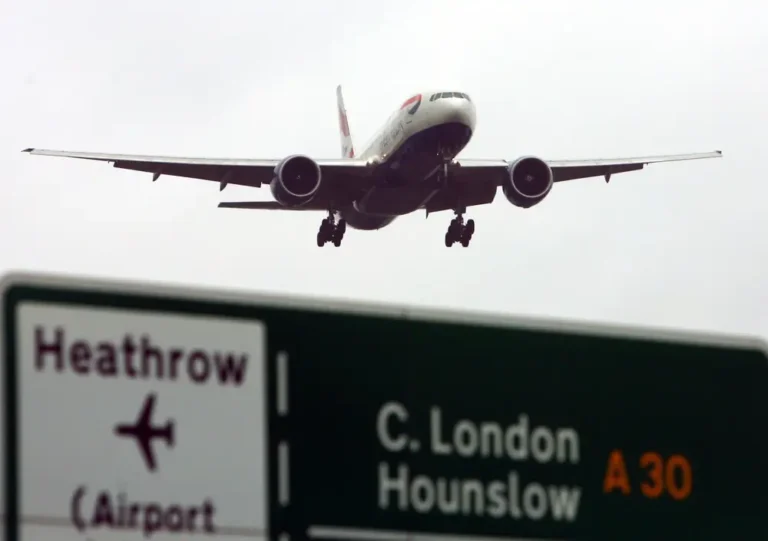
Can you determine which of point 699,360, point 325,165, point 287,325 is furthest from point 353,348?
point 325,165

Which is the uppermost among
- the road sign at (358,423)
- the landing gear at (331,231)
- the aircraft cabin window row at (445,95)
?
the aircraft cabin window row at (445,95)

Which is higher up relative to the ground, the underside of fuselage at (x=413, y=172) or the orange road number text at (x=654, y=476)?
the underside of fuselage at (x=413, y=172)

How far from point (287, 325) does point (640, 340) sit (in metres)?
1.69

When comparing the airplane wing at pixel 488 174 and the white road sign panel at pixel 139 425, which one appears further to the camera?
the airplane wing at pixel 488 174

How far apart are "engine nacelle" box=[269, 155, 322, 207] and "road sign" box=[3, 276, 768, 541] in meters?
37.5

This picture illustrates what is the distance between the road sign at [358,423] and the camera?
16.0 ft

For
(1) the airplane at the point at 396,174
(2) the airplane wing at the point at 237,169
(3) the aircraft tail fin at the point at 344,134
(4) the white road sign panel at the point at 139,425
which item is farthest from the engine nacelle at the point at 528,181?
(4) the white road sign panel at the point at 139,425

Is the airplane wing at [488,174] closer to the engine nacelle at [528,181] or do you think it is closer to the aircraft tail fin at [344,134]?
the engine nacelle at [528,181]

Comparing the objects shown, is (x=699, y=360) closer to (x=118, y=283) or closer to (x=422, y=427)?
(x=422, y=427)

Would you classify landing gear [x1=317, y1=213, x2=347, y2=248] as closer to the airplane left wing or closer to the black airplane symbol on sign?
the airplane left wing

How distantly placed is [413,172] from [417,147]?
1.12m

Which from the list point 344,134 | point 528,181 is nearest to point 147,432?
point 528,181

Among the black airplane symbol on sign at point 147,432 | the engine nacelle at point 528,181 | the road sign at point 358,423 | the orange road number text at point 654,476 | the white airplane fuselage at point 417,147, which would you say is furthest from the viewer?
the engine nacelle at point 528,181

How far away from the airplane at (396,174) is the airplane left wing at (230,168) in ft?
0.11
